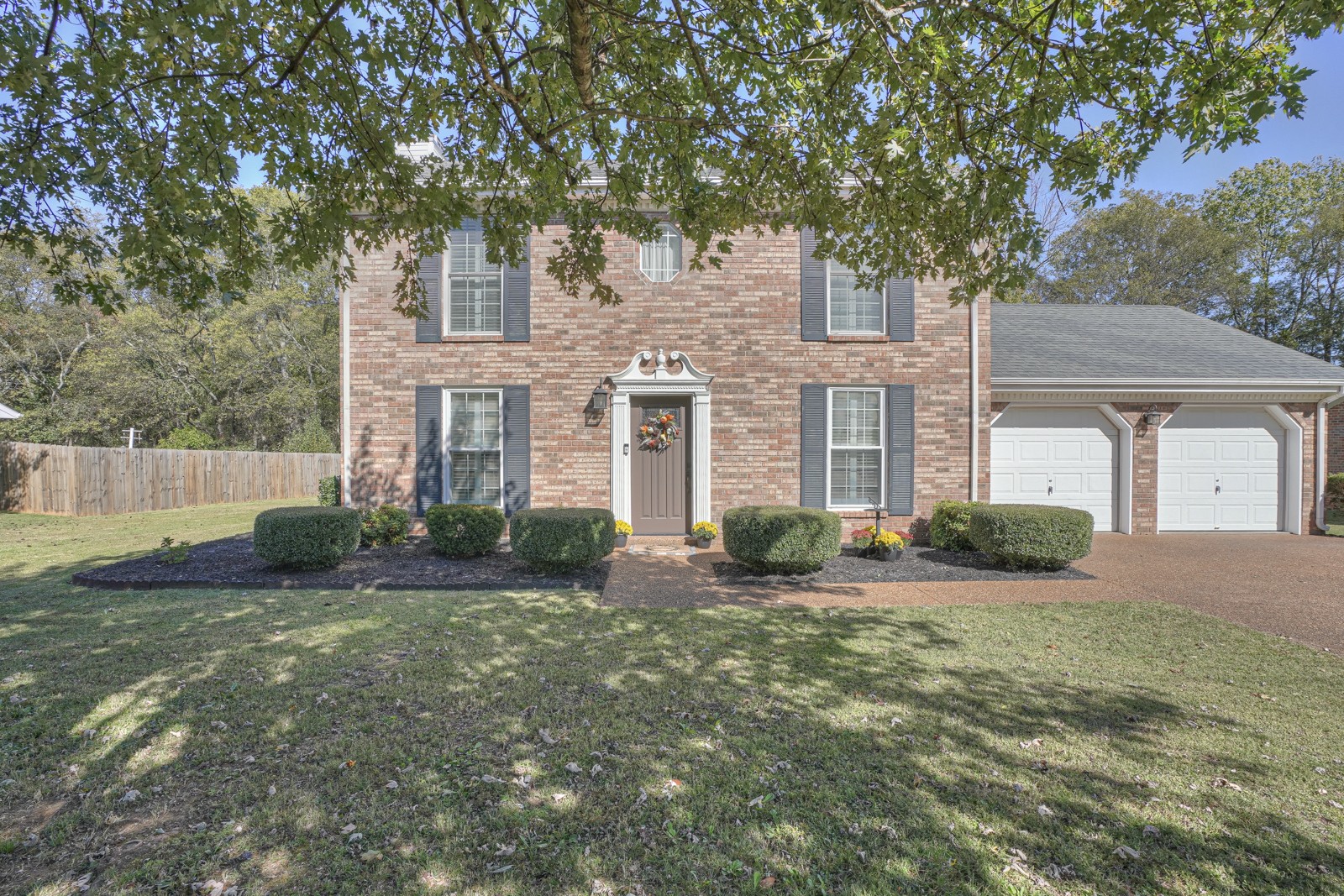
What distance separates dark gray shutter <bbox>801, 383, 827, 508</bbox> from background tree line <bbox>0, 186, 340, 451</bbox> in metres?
17.5

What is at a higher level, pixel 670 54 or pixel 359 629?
pixel 670 54

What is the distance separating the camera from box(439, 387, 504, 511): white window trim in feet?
27.6

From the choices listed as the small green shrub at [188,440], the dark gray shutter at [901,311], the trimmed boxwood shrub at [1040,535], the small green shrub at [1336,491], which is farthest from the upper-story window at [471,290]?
the small green shrub at [1336,491]

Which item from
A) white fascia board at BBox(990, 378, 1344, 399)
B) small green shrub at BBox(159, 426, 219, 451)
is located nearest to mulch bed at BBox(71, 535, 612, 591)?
white fascia board at BBox(990, 378, 1344, 399)

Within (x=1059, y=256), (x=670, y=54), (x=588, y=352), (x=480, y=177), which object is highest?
(x=1059, y=256)

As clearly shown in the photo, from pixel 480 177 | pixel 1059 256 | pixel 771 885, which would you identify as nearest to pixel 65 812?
pixel 771 885

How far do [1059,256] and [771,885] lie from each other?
26.9 m

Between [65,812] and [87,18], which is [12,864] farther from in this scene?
[87,18]

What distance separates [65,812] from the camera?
225cm

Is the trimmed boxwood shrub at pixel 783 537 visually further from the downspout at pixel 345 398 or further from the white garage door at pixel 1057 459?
the downspout at pixel 345 398

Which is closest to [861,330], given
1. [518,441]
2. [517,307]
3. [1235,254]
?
[517,307]

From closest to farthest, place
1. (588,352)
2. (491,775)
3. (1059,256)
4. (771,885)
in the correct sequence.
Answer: (771,885)
(491,775)
(588,352)
(1059,256)

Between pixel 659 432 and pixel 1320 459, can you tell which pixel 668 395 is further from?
pixel 1320 459

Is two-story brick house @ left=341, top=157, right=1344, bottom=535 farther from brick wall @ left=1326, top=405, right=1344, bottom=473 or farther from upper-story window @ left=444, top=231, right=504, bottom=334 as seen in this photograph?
brick wall @ left=1326, top=405, right=1344, bottom=473
